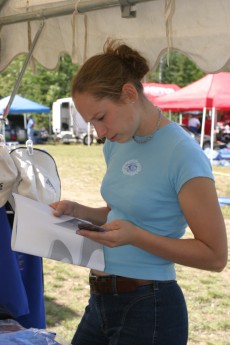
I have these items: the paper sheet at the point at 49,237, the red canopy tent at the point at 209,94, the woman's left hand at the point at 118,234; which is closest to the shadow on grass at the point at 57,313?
the paper sheet at the point at 49,237

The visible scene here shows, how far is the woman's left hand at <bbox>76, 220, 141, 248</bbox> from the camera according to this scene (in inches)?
54.9

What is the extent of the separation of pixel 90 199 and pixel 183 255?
7721mm

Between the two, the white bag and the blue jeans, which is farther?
the white bag

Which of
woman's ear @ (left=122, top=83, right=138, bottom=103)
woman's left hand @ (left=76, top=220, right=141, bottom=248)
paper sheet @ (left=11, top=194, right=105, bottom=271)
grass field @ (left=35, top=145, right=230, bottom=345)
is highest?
woman's ear @ (left=122, top=83, right=138, bottom=103)

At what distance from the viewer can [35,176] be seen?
2133 millimetres

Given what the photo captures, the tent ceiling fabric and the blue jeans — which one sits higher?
the tent ceiling fabric

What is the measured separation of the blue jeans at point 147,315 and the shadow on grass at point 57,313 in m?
2.31

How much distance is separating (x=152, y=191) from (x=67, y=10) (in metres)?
1.32

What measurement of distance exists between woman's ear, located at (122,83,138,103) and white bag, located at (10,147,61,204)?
0.75 metres

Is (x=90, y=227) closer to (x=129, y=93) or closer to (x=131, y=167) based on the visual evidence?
(x=131, y=167)

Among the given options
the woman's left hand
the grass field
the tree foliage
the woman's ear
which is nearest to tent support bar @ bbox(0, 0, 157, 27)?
the woman's ear

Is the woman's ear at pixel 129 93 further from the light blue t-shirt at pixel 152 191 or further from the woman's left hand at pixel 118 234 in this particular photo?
the woman's left hand at pixel 118 234

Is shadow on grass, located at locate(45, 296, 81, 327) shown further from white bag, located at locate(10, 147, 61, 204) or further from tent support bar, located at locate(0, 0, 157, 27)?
tent support bar, located at locate(0, 0, 157, 27)

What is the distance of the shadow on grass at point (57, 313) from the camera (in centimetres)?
383
